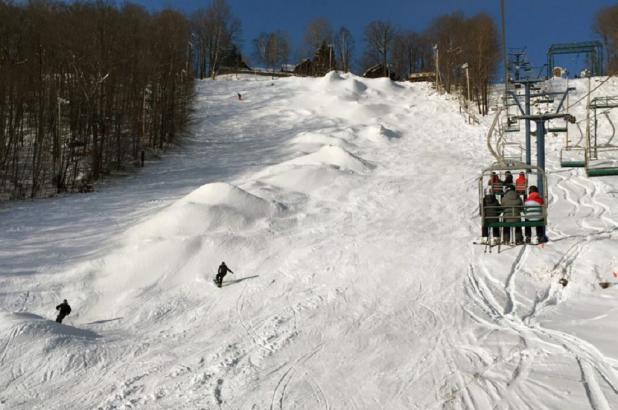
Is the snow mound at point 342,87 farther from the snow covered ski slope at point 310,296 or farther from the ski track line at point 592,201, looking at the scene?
the ski track line at point 592,201

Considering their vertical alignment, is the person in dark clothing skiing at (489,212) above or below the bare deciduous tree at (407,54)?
below

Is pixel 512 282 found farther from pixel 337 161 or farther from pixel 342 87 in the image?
pixel 342 87

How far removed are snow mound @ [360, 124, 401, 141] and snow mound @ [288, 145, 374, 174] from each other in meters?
6.19

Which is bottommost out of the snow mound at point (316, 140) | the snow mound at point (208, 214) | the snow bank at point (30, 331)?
the snow bank at point (30, 331)

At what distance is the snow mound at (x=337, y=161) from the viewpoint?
2247 cm

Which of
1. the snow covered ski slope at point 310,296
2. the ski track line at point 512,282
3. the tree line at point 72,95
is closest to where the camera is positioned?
the snow covered ski slope at point 310,296

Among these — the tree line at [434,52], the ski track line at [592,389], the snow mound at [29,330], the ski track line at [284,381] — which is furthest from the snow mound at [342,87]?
the ski track line at [592,389]

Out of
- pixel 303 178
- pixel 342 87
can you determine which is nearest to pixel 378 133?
pixel 303 178

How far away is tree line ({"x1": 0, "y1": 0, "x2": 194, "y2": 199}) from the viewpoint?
74.4ft

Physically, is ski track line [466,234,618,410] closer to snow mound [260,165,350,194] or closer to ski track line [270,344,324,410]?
ski track line [270,344,324,410]

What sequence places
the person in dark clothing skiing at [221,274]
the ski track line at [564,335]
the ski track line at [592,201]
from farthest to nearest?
the ski track line at [592,201] → the person in dark clothing skiing at [221,274] → the ski track line at [564,335]

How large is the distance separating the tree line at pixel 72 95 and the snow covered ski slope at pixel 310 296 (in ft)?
9.56

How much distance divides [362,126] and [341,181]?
1335 cm

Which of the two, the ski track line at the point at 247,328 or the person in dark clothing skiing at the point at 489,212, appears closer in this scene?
the ski track line at the point at 247,328
